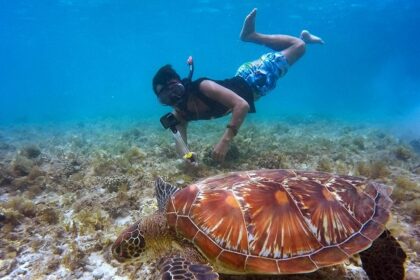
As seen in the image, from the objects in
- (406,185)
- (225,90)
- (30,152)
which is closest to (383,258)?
(406,185)

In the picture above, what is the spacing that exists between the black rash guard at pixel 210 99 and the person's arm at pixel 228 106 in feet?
0.55

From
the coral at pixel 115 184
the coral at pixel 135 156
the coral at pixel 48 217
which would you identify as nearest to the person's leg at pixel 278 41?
the coral at pixel 135 156

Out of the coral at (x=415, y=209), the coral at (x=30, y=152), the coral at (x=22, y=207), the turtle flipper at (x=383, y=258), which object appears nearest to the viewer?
the turtle flipper at (x=383, y=258)

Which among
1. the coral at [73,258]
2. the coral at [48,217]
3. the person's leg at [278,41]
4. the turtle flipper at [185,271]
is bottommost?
the coral at [73,258]

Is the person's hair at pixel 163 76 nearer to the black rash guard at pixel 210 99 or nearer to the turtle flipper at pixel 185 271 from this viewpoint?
the black rash guard at pixel 210 99

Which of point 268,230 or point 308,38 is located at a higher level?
point 308,38

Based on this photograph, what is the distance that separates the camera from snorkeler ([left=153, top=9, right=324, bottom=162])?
504 centimetres

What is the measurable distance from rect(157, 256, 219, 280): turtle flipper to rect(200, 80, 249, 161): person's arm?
9.97 feet

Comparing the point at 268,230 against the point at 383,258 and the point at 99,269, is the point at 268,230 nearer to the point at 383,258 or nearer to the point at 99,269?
the point at 383,258

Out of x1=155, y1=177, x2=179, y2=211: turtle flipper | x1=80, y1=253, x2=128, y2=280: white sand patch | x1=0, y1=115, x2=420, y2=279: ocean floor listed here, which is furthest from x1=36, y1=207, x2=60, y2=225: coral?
x1=155, y1=177, x2=179, y2=211: turtle flipper

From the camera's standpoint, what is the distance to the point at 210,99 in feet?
17.9

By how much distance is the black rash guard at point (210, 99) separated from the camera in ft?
17.8

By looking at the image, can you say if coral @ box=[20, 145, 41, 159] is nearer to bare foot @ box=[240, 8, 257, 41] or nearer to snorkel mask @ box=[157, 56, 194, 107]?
snorkel mask @ box=[157, 56, 194, 107]

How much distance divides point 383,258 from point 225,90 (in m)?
3.61
